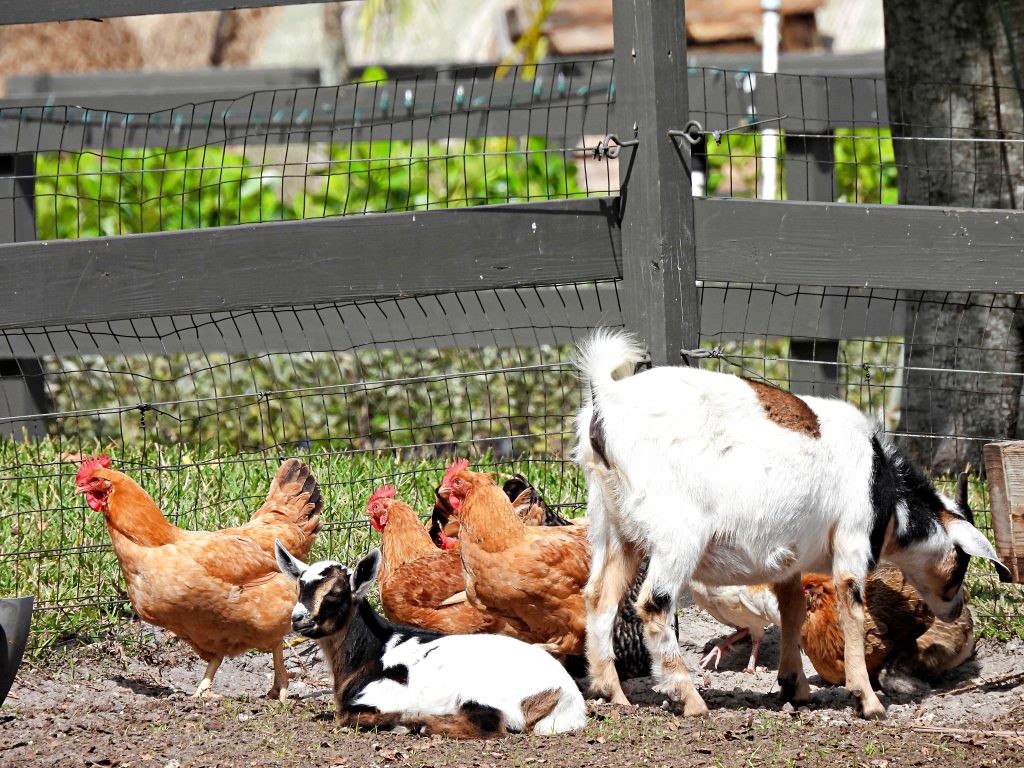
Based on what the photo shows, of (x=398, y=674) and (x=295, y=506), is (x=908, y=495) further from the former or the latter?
(x=295, y=506)

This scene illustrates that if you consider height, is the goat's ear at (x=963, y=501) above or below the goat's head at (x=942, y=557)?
above

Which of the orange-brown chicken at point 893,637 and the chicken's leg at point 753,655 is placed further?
the chicken's leg at point 753,655

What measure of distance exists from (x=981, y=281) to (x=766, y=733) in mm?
2397

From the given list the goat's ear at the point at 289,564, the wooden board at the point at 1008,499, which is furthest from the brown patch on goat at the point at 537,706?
the wooden board at the point at 1008,499

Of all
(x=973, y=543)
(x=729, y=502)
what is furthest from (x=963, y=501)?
(x=729, y=502)

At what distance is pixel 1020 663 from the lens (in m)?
5.48

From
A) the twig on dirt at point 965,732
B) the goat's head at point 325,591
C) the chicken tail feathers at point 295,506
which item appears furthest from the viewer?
the chicken tail feathers at point 295,506

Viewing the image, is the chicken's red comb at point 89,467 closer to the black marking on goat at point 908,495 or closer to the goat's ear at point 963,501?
the black marking on goat at point 908,495

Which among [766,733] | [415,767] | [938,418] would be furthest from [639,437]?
[938,418]

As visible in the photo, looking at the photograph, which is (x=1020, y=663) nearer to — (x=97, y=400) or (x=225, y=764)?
(x=225, y=764)

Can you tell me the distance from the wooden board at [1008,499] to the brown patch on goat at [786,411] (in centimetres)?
77

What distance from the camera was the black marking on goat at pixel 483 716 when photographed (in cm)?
439

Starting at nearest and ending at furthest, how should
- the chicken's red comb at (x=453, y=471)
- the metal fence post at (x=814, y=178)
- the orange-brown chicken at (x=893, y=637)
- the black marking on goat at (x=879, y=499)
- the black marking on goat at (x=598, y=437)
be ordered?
the black marking on goat at (x=598, y=437) < the black marking on goat at (x=879, y=499) < the orange-brown chicken at (x=893, y=637) < the chicken's red comb at (x=453, y=471) < the metal fence post at (x=814, y=178)

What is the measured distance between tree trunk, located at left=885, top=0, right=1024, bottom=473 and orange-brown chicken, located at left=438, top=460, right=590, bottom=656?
3211 mm
